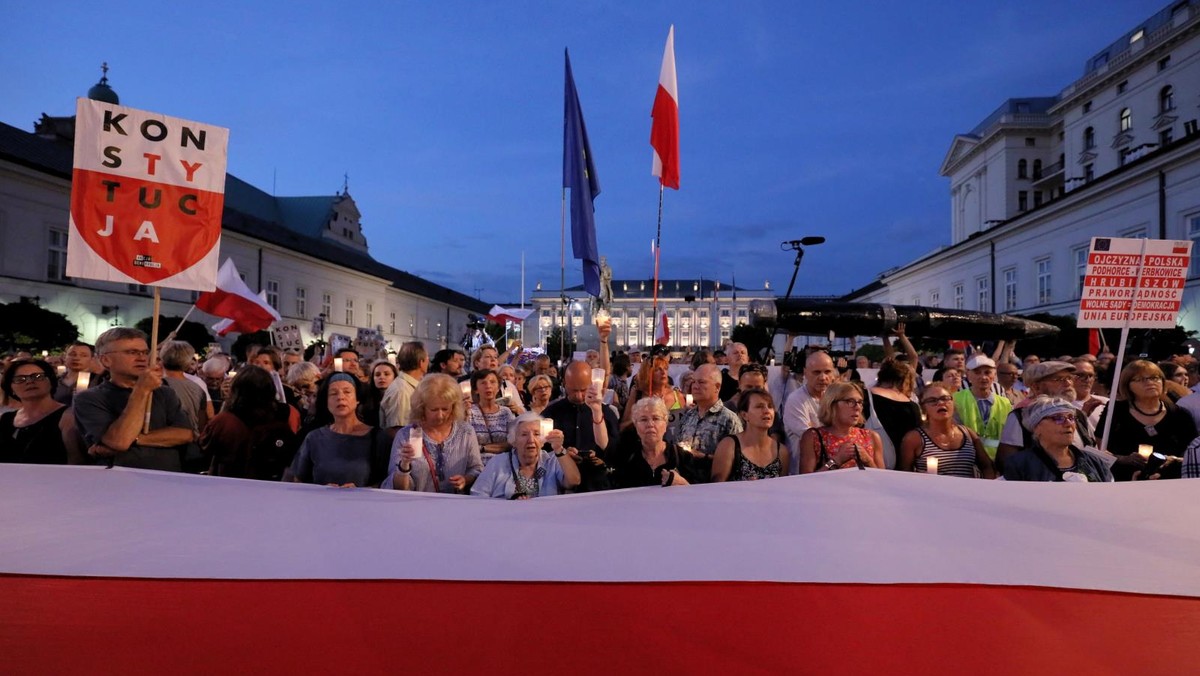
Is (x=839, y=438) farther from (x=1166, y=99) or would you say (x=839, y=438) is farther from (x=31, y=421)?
(x=1166, y=99)

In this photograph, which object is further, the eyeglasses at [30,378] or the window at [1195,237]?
the window at [1195,237]

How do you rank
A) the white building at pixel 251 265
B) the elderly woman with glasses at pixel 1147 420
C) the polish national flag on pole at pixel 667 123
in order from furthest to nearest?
the white building at pixel 251 265
the polish national flag on pole at pixel 667 123
the elderly woman with glasses at pixel 1147 420

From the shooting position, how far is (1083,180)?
4647 centimetres

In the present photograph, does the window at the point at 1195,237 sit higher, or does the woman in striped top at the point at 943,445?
the window at the point at 1195,237

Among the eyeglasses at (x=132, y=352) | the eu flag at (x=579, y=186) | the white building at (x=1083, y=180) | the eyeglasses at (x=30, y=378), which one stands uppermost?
the white building at (x=1083, y=180)

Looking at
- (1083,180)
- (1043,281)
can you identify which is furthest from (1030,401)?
(1083,180)

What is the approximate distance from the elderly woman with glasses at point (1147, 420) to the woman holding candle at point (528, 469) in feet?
12.1

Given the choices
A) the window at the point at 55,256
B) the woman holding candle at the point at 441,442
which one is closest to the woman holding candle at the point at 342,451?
the woman holding candle at the point at 441,442

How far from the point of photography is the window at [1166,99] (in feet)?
126

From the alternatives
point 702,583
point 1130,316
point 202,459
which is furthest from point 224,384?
point 1130,316

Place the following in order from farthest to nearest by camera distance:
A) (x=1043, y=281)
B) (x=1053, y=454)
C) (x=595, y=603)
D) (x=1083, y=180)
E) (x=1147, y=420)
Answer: (x=1083, y=180) < (x=1043, y=281) < (x=1147, y=420) < (x=1053, y=454) < (x=595, y=603)

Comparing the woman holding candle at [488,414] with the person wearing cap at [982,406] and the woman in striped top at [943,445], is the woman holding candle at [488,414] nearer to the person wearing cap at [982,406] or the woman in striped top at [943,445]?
the woman in striped top at [943,445]

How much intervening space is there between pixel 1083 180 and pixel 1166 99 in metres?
7.92

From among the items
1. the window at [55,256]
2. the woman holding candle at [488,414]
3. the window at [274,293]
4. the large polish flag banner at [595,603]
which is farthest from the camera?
the window at [274,293]
